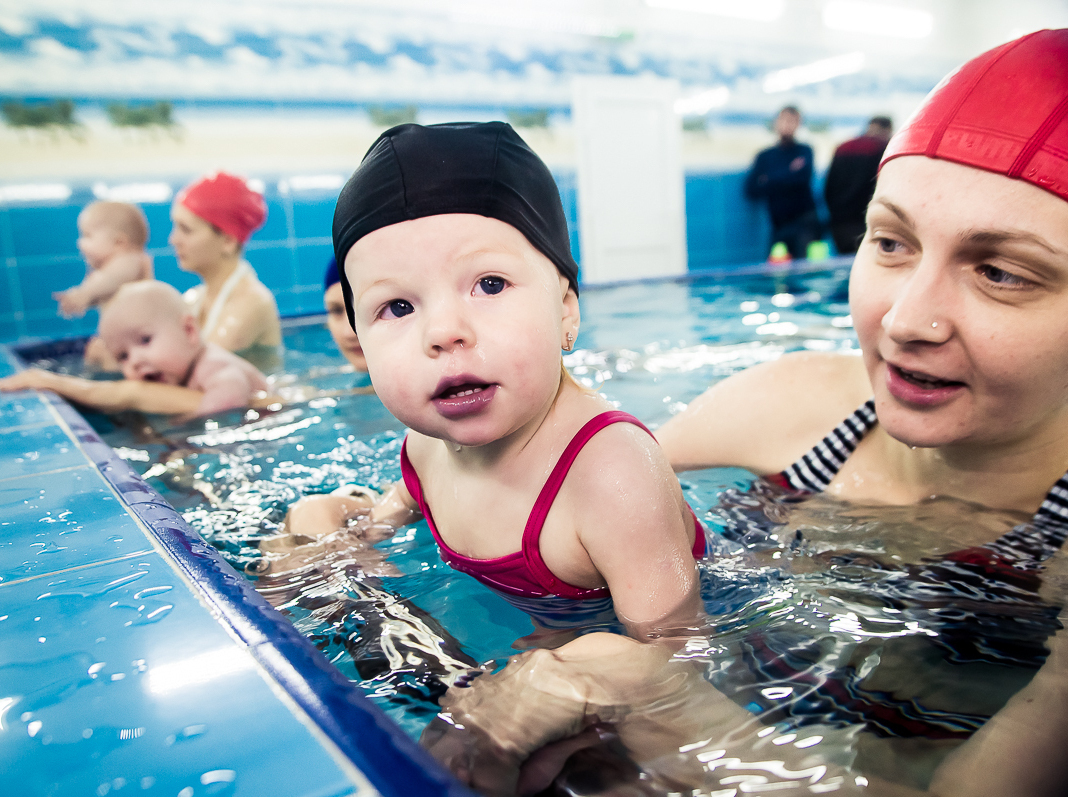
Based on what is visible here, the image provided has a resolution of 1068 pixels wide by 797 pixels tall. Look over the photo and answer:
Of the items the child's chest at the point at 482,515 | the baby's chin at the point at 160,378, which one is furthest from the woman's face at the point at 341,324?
the child's chest at the point at 482,515

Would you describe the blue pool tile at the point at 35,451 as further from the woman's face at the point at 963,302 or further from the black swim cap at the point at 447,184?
the woman's face at the point at 963,302

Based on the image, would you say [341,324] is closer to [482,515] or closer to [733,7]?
[482,515]

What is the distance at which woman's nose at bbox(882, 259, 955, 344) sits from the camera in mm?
1214

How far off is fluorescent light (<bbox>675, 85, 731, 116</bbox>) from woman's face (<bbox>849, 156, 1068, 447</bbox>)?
12.0 meters

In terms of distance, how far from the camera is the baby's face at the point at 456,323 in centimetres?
121

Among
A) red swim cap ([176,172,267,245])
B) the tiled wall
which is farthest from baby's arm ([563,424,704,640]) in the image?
the tiled wall

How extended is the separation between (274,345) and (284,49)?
601 cm

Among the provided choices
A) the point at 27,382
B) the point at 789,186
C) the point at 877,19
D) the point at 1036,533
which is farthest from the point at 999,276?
the point at 877,19

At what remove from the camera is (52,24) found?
8.27 metres

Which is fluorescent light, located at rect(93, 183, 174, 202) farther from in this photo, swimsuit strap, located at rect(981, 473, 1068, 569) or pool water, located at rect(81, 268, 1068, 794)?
swimsuit strap, located at rect(981, 473, 1068, 569)

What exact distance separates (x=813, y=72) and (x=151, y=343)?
513 inches

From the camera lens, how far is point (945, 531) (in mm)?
1537

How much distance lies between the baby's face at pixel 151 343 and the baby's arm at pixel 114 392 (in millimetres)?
68

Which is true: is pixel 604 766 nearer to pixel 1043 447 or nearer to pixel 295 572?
pixel 295 572
